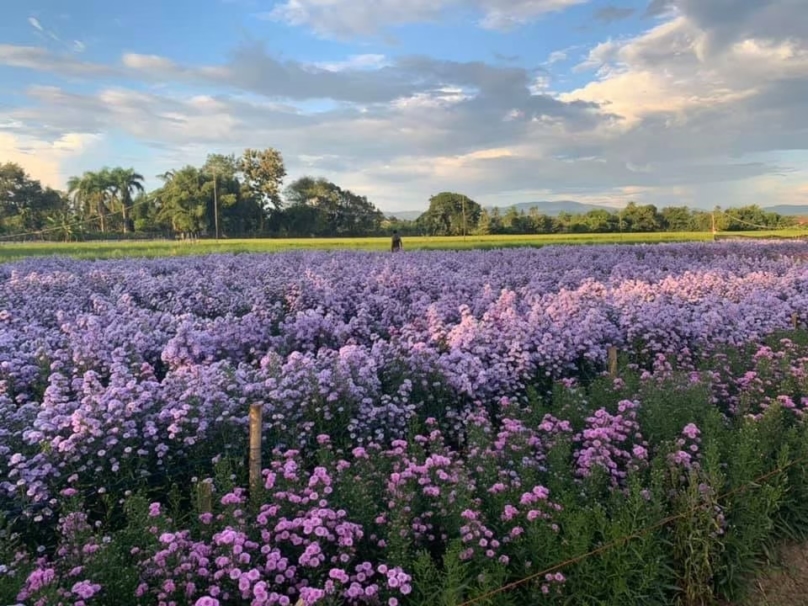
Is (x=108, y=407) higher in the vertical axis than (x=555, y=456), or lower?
higher

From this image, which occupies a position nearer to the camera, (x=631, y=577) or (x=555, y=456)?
(x=631, y=577)

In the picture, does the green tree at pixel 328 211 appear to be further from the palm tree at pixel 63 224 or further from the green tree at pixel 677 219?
the green tree at pixel 677 219

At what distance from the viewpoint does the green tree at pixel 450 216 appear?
83625 millimetres

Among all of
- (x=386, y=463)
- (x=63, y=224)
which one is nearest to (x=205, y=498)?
(x=386, y=463)

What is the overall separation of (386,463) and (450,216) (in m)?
83.6

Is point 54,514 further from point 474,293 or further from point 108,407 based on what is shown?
point 474,293

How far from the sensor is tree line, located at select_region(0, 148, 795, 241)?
7362 centimetres

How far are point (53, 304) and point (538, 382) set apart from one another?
7.78m

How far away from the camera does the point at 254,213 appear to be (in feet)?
256

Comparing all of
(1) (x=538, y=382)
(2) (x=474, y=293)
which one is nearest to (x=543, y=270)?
(2) (x=474, y=293)

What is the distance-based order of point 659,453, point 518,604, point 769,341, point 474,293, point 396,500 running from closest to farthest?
1. point 518,604
2. point 396,500
3. point 659,453
4. point 769,341
5. point 474,293

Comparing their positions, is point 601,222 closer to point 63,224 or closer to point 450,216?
point 450,216

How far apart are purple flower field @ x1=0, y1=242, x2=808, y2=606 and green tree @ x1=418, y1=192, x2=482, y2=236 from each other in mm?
75421

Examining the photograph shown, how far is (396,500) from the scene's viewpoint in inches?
140
